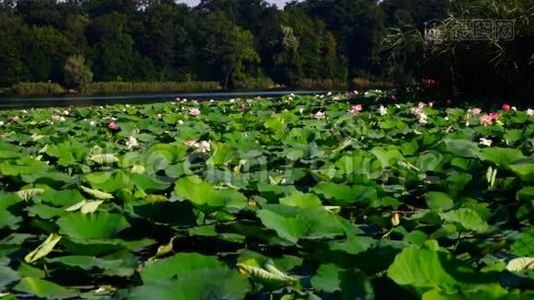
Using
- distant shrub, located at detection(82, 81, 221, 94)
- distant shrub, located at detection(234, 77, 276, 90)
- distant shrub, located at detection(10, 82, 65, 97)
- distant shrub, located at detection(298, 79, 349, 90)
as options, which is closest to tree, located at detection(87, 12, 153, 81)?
distant shrub, located at detection(82, 81, 221, 94)

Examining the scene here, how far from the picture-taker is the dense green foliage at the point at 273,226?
2.82 feet

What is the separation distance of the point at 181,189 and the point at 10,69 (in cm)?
4234

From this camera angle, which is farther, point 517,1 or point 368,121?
point 517,1

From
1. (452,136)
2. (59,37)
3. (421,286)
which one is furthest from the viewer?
(59,37)

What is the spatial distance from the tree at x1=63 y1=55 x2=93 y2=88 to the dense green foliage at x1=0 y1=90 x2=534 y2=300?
38.8 meters

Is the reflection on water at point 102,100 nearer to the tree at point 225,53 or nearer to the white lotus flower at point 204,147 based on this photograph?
the white lotus flower at point 204,147

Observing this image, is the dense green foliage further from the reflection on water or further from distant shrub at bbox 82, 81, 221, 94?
distant shrub at bbox 82, 81, 221, 94

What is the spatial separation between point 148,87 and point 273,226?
41951mm

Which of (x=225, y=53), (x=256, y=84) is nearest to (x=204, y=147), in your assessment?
(x=256, y=84)

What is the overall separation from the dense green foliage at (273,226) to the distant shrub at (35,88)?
38288 mm

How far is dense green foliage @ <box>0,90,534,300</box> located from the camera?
2.82 feet

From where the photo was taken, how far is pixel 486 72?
5.96 metres

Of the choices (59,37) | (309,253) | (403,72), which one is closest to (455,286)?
(309,253)

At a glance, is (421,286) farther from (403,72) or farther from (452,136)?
(403,72)
